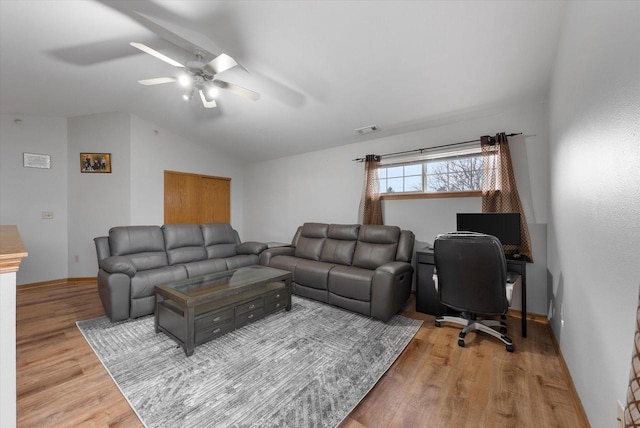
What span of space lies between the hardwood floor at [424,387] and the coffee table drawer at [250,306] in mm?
998

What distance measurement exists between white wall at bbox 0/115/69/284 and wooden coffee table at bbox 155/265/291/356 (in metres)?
3.25

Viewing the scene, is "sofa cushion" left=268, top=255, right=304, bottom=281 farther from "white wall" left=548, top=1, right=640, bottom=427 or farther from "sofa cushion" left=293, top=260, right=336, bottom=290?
"white wall" left=548, top=1, right=640, bottom=427

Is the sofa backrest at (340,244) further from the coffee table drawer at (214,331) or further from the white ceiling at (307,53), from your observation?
the coffee table drawer at (214,331)

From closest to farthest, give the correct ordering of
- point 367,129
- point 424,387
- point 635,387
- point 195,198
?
point 635,387 < point 424,387 < point 367,129 < point 195,198

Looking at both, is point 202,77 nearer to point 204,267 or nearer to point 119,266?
point 119,266

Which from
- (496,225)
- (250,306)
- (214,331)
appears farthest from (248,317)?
(496,225)

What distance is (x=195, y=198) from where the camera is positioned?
5.19 metres

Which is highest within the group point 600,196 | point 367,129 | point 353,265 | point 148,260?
point 367,129

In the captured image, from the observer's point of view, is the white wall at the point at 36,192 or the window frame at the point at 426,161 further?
the white wall at the point at 36,192

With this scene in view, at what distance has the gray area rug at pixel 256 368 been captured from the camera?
57.5 inches

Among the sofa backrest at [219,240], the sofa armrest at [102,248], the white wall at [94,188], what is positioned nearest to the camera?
the sofa armrest at [102,248]

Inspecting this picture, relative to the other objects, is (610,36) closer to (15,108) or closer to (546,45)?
(546,45)

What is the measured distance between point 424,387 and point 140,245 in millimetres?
3608

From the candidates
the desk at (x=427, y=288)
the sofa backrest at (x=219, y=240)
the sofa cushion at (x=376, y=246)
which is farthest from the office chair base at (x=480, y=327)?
the sofa backrest at (x=219, y=240)
